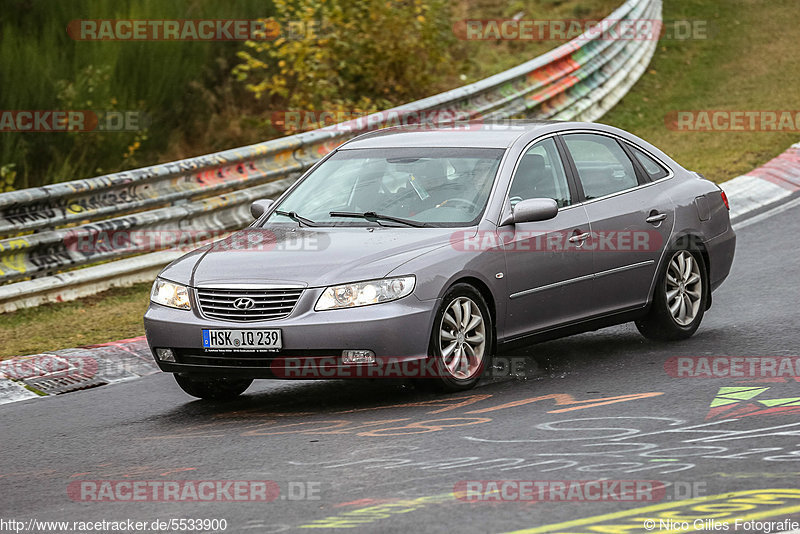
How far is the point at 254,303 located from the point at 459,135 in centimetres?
226

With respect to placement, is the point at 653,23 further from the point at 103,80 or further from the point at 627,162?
the point at 627,162

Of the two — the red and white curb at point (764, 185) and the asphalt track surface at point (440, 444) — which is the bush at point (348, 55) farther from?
the asphalt track surface at point (440, 444)

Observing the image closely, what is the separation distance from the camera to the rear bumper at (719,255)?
983 cm

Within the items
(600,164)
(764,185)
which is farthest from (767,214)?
(600,164)

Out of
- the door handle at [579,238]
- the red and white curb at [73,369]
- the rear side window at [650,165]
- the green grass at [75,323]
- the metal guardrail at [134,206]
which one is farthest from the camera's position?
the metal guardrail at [134,206]

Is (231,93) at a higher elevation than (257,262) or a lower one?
higher

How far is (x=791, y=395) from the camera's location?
7.46 m

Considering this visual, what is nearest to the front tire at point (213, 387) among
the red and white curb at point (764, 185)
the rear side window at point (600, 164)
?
the rear side window at point (600, 164)

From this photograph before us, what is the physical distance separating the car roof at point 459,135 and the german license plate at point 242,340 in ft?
6.92

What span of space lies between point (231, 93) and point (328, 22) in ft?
5.51

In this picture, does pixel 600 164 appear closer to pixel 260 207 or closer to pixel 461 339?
pixel 461 339

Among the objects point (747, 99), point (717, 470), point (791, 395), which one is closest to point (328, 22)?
point (747, 99)

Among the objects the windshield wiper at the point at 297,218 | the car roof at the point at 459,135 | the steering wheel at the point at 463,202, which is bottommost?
the windshield wiper at the point at 297,218

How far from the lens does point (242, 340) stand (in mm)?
7586
